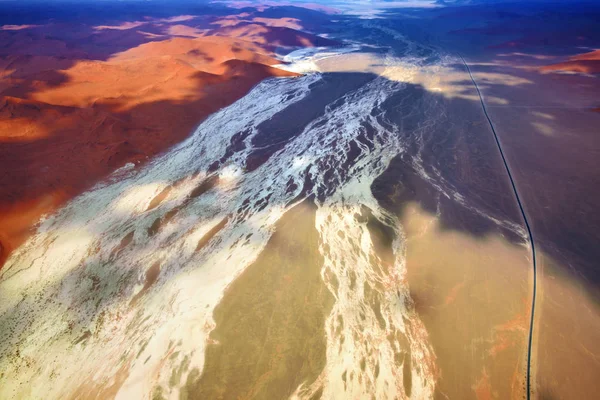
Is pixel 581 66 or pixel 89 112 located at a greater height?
pixel 581 66

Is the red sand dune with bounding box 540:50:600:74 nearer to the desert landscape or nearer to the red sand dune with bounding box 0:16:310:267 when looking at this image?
the desert landscape

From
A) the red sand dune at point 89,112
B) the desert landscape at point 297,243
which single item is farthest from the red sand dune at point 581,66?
the red sand dune at point 89,112

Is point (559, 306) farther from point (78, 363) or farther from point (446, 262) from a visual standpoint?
point (78, 363)

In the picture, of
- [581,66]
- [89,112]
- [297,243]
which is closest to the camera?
[297,243]

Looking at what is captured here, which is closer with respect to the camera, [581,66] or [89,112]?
[89,112]

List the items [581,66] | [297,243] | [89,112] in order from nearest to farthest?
[297,243] → [89,112] → [581,66]

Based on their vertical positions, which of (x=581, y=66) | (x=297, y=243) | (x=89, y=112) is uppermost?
(x=581, y=66)

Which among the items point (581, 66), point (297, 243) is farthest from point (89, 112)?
point (581, 66)

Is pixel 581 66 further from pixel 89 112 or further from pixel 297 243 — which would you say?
pixel 89 112
